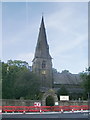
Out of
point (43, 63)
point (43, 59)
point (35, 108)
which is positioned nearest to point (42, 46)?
point (43, 59)

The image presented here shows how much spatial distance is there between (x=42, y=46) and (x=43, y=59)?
1578mm

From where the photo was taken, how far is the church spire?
90.2ft

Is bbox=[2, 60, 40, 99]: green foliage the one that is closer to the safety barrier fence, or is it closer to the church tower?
the safety barrier fence

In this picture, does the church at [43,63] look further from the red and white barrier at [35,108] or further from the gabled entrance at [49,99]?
the red and white barrier at [35,108]

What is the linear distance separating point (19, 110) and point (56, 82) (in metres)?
18.2

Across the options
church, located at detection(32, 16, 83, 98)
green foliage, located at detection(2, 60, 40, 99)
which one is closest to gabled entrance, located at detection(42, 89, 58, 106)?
green foliage, located at detection(2, 60, 40, 99)

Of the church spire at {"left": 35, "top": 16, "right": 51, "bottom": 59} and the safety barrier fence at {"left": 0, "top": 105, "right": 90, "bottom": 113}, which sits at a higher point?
the church spire at {"left": 35, "top": 16, "right": 51, "bottom": 59}

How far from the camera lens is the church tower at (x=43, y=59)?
27.4 meters

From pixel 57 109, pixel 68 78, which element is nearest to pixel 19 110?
pixel 57 109

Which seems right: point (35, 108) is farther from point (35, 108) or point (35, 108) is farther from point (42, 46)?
point (42, 46)

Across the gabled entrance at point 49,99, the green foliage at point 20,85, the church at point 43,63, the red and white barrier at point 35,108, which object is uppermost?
the church at point 43,63

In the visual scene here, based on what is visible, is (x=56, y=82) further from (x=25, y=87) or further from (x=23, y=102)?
(x=23, y=102)

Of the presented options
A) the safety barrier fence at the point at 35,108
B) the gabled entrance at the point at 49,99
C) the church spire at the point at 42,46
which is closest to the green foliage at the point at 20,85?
the gabled entrance at the point at 49,99

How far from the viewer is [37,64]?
27.8 meters
